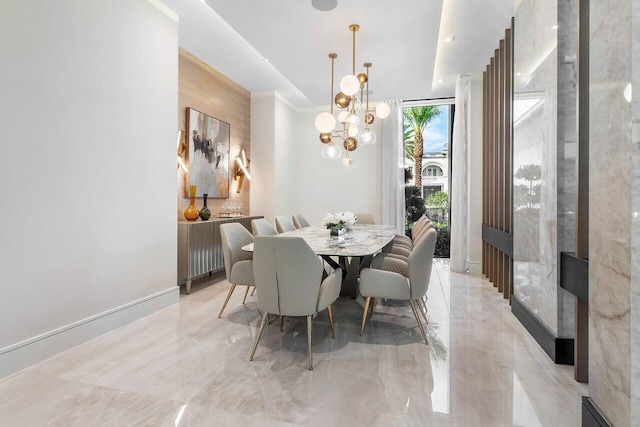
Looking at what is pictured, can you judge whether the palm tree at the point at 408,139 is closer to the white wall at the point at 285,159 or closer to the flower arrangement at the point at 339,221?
the white wall at the point at 285,159

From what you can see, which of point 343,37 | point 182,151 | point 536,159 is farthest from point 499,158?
point 182,151

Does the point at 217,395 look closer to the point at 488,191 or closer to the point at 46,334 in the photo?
the point at 46,334

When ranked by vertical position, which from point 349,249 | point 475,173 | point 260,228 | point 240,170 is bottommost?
point 349,249

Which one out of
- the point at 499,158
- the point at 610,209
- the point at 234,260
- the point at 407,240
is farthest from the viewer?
the point at 407,240

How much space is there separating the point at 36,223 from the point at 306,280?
1.93 m

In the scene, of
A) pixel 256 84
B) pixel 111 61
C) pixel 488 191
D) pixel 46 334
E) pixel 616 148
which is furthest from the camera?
pixel 256 84

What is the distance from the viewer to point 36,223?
7.45ft

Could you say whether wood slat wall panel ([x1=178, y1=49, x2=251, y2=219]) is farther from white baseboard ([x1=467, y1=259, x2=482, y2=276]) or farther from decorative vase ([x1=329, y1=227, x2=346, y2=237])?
white baseboard ([x1=467, y1=259, x2=482, y2=276])

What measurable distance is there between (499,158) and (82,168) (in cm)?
438

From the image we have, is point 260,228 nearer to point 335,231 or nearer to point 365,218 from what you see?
point 335,231

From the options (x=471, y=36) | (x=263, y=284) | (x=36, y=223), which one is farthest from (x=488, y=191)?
(x=36, y=223)

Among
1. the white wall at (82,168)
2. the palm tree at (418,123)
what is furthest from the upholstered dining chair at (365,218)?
the white wall at (82,168)

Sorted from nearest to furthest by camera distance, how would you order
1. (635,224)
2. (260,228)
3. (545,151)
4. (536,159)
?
(635,224) → (545,151) → (536,159) → (260,228)

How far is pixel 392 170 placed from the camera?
6.40 meters
